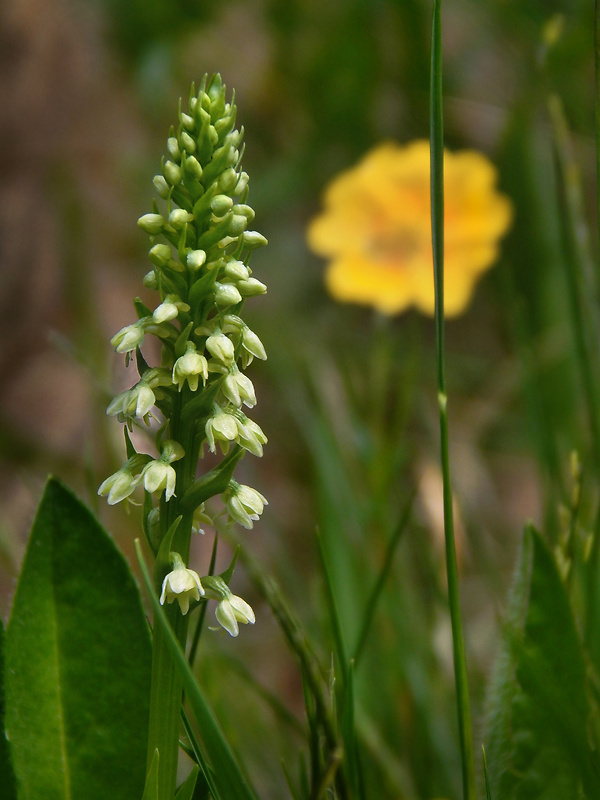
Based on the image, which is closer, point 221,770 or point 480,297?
point 221,770

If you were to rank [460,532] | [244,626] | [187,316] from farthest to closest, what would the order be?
[244,626] → [460,532] → [187,316]

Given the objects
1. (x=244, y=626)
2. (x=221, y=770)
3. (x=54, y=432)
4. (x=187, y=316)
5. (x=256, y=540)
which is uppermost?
(x=54, y=432)

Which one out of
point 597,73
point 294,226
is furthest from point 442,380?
point 294,226

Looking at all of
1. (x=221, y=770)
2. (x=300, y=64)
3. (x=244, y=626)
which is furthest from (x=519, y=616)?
(x=300, y=64)

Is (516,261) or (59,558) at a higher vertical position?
(516,261)

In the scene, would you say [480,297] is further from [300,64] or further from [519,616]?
[519,616]

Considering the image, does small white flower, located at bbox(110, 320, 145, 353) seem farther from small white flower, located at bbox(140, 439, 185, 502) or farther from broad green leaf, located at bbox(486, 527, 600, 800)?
broad green leaf, located at bbox(486, 527, 600, 800)

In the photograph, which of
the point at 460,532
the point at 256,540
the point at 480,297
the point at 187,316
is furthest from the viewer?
the point at 480,297

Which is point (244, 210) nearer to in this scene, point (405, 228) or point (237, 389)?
point (237, 389)
